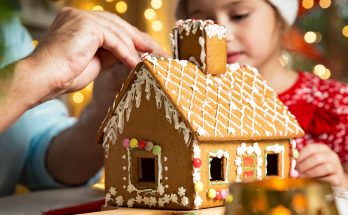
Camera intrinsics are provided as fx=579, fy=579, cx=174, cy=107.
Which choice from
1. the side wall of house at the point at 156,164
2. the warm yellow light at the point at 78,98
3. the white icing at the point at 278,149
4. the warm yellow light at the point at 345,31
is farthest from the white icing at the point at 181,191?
the warm yellow light at the point at 345,31

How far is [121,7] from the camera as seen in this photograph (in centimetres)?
250

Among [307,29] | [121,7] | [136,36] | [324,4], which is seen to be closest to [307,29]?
[307,29]

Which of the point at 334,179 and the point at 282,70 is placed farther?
the point at 282,70

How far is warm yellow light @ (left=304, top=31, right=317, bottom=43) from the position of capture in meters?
2.45

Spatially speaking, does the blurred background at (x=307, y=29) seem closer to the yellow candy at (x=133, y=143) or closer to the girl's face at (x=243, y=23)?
the girl's face at (x=243, y=23)

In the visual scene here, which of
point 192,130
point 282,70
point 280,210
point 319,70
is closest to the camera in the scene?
point 280,210

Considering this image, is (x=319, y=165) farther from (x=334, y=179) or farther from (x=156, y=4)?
(x=156, y=4)

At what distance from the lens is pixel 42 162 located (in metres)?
1.24

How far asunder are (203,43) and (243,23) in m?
0.44

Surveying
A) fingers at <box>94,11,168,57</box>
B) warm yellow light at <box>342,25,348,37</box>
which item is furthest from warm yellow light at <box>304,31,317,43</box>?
fingers at <box>94,11,168,57</box>

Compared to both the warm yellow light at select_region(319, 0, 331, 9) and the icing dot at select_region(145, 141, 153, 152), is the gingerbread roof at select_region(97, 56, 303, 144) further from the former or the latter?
the warm yellow light at select_region(319, 0, 331, 9)

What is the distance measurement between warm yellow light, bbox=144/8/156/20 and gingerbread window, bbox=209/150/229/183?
71.9 inches

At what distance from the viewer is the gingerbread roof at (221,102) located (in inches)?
27.0

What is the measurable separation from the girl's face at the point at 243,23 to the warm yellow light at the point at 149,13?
1.32 meters
